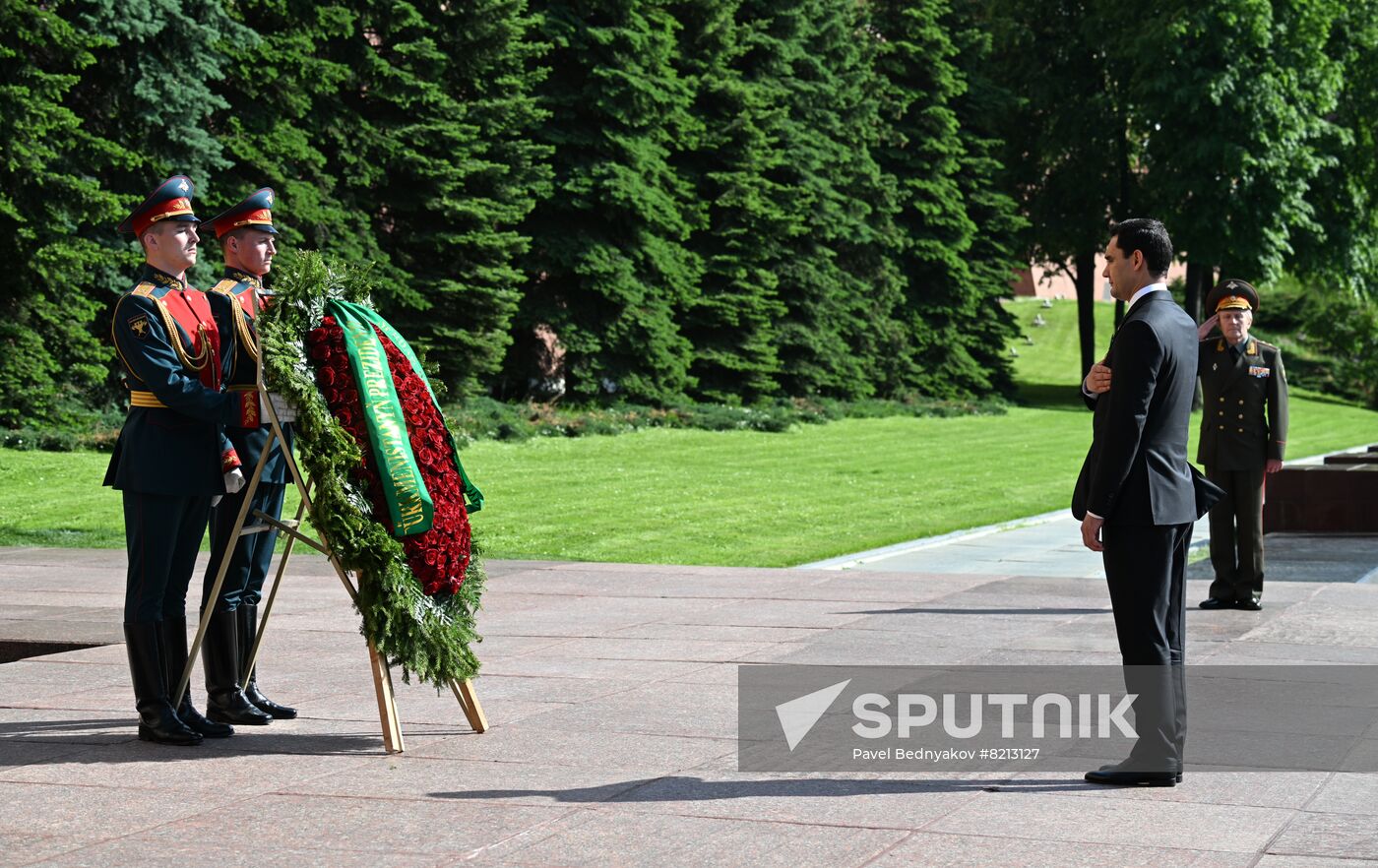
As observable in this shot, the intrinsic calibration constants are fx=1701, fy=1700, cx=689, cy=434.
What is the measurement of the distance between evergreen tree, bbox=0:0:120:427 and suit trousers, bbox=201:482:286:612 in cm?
1824

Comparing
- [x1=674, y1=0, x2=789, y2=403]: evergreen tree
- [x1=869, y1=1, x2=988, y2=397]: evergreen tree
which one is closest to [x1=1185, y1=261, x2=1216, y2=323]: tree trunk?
[x1=869, y1=1, x2=988, y2=397]: evergreen tree

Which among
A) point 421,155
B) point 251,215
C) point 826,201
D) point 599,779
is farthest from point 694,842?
point 826,201

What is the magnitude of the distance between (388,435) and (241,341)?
0.77m

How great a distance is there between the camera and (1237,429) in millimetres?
11234

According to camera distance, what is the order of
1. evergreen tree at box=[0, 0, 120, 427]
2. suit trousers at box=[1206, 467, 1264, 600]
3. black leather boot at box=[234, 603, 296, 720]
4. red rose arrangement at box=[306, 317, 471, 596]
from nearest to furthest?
red rose arrangement at box=[306, 317, 471, 596] < black leather boot at box=[234, 603, 296, 720] < suit trousers at box=[1206, 467, 1264, 600] < evergreen tree at box=[0, 0, 120, 427]

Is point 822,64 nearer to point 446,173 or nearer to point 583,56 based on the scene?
point 583,56

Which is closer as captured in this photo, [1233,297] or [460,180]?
[1233,297]

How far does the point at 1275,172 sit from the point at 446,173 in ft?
80.8

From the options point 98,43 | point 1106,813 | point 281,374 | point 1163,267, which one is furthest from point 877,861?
point 98,43

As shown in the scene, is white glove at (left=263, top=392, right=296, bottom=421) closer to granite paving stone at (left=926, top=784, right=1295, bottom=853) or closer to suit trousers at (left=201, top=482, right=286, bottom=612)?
suit trousers at (left=201, top=482, right=286, bottom=612)

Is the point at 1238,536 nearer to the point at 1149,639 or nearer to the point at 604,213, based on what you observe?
the point at 1149,639

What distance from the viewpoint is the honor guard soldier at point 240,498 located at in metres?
7.07

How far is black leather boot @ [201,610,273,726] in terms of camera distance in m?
7.15

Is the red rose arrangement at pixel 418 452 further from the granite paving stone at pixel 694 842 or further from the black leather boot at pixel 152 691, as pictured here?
the granite paving stone at pixel 694 842
